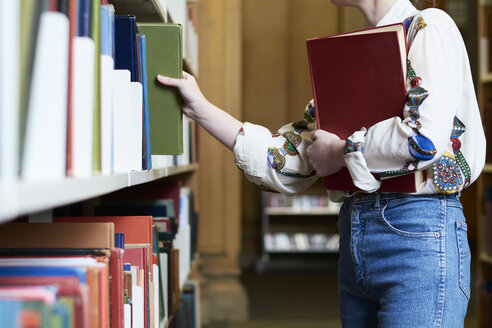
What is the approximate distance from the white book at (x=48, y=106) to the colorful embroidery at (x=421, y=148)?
0.66m

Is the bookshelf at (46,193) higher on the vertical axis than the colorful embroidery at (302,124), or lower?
lower

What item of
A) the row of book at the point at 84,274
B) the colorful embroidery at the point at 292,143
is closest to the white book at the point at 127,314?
the row of book at the point at 84,274

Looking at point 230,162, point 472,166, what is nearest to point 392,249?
point 472,166

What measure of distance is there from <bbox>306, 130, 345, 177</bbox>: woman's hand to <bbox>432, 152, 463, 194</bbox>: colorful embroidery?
0.64 feet

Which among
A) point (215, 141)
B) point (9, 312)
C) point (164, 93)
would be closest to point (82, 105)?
point (9, 312)

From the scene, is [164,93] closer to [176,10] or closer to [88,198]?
[88,198]

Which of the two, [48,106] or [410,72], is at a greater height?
[410,72]

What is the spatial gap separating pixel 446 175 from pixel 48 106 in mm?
837

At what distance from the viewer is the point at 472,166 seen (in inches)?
45.1

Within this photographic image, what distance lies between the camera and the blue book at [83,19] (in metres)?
0.68

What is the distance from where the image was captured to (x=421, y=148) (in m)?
1.01

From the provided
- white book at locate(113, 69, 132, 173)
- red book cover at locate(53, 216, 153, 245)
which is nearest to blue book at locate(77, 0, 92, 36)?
white book at locate(113, 69, 132, 173)

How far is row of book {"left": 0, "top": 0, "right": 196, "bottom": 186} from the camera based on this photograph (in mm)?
483

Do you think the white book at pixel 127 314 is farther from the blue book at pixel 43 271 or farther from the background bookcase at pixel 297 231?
the background bookcase at pixel 297 231
